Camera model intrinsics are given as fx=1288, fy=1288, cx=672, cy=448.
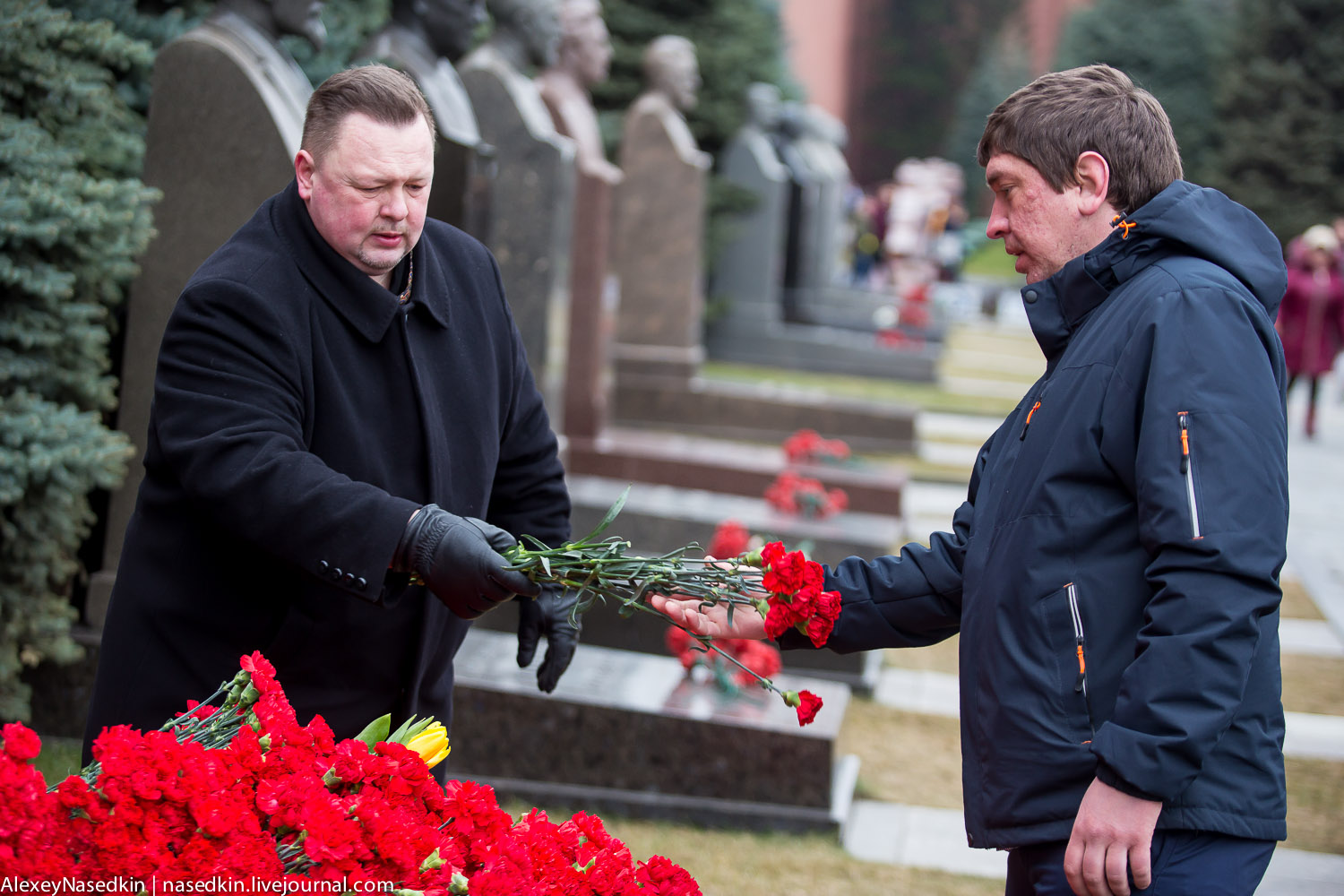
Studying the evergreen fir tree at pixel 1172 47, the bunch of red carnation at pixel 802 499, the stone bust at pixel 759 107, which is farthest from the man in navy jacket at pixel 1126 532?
the evergreen fir tree at pixel 1172 47

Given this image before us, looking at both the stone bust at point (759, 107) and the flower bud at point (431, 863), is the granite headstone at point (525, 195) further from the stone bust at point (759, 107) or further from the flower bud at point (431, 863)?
the stone bust at point (759, 107)

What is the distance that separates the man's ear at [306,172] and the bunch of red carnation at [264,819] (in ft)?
3.19

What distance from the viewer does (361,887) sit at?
1.78 meters

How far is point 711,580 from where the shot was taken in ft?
8.39

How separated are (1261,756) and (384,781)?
1372mm

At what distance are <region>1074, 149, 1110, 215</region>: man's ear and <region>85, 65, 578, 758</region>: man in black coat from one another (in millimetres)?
1219

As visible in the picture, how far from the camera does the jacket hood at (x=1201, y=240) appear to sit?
213 cm

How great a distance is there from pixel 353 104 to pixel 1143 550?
165 centimetres

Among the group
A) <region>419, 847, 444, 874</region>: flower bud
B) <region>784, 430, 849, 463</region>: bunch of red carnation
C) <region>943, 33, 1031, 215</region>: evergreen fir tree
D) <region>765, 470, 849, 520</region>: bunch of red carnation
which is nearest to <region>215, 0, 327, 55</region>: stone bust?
<region>419, 847, 444, 874</region>: flower bud

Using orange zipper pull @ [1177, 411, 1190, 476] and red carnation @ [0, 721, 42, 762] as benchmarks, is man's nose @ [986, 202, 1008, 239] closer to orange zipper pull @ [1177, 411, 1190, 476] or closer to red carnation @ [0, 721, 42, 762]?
orange zipper pull @ [1177, 411, 1190, 476]

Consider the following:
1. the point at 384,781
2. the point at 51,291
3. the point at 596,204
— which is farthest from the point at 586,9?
the point at 384,781

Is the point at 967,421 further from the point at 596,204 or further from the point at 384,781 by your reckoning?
the point at 384,781

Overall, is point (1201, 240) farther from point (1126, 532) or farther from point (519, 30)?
point (519, 30)

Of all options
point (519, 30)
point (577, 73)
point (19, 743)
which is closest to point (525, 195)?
point (519, 30)
